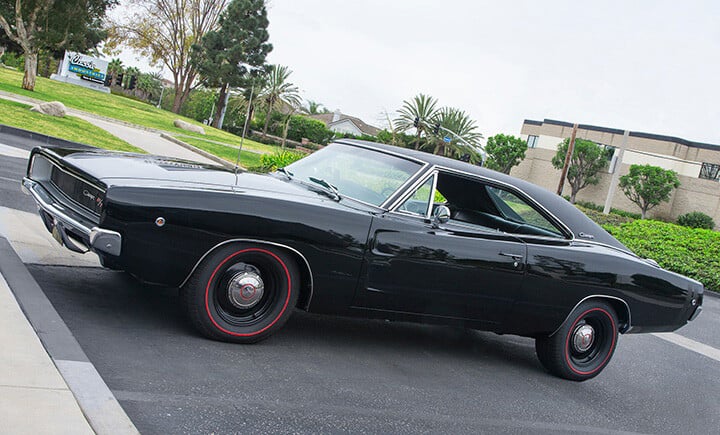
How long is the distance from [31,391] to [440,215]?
2892 mm

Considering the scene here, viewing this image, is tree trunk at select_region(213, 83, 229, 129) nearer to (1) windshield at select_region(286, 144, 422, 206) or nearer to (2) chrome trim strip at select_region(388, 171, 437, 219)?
(1) windshield at select_region(286, 144, 422, 206)

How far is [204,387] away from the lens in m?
3.89

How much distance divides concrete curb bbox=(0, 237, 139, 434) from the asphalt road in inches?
4.7

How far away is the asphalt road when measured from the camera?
376 cm

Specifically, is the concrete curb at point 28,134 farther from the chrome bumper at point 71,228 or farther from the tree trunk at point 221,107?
the tree trunk at point 221,107

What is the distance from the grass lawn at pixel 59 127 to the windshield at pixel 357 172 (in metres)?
14.1

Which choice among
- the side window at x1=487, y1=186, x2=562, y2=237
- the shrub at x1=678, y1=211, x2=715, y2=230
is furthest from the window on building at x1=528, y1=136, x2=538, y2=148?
the side window at x1=487, y1=186, x2=562, y2=237

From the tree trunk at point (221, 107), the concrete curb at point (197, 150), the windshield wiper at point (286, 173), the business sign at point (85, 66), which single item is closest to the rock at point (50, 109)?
the concrete curb at point (197, 150)

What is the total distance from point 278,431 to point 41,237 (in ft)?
12.0

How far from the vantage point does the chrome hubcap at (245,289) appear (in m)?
4.50

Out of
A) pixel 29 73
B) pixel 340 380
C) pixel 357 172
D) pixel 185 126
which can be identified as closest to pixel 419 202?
pixel 357 172

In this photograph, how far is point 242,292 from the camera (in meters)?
4.53

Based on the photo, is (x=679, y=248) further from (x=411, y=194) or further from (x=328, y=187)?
(x=328, y=187)

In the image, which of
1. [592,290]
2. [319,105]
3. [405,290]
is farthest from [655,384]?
[319,105]
